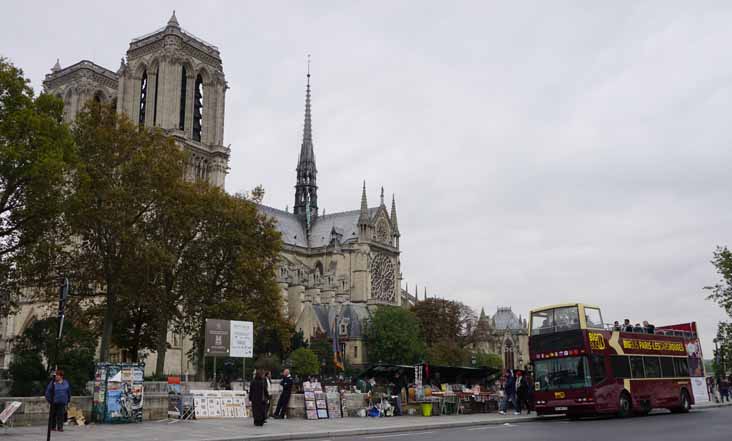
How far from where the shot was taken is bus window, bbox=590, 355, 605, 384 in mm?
25047

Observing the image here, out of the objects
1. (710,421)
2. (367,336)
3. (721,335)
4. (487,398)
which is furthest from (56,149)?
(367,336)

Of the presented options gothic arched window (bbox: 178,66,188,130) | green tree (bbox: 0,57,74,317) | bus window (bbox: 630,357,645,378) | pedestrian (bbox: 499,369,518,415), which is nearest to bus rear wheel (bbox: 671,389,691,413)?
bus window (bbox: 630,357,645,378)

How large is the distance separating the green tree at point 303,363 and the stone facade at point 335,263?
10.4 m

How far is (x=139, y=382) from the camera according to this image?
22.2 metres

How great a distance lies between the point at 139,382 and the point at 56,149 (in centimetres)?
1029

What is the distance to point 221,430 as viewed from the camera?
64.7ft

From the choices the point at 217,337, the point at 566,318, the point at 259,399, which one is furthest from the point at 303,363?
the point at 259,399

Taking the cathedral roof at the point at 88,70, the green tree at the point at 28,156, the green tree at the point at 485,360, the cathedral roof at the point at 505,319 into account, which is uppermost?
the cathedral roof at the point at 88,70

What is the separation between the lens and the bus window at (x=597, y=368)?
2505 cm

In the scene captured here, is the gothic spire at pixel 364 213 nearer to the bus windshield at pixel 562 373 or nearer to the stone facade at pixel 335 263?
the stone facade at pixel 335 263

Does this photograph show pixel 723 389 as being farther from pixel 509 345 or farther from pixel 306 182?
pixel 509 345

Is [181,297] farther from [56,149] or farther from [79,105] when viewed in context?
[79,105]

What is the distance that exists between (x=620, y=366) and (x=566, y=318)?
9.21 feet

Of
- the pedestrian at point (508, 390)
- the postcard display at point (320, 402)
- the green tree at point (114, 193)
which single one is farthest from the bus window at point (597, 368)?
the green tree at point (114, 193)
